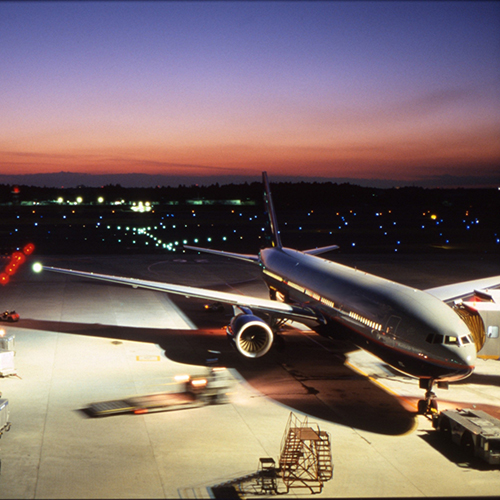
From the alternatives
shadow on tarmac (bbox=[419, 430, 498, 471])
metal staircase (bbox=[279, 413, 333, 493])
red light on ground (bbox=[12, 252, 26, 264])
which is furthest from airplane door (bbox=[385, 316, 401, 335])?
red light on ground (bbox=[12, 252, 26, 264])

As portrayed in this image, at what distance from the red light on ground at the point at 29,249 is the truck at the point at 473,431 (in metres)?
49.4

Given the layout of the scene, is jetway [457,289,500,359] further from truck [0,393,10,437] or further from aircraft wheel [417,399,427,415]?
truck [0,393,10,437]

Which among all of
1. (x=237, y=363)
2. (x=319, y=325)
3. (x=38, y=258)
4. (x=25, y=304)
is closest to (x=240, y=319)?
Answer: (x=237, y=363)

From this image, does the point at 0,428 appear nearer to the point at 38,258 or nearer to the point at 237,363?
the point at 237,363

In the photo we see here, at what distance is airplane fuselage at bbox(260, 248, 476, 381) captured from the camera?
624 inches

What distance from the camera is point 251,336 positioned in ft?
68.9

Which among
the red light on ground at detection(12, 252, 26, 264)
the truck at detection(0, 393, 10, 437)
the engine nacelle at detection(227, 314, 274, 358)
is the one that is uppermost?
the red light on ground at detection(12, 252, 26, 264)

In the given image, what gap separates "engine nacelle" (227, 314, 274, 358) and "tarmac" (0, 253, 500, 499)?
87cm

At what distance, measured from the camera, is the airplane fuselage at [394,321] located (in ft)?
52.0

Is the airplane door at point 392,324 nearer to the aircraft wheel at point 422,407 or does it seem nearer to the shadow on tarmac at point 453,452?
the aircraft wheel at point 422,407

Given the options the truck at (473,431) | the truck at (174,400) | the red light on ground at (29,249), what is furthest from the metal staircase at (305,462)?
the red light on ground at (29,249)

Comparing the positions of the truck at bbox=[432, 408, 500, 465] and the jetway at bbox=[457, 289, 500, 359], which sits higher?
the jetway at bbox=[457, 289, 500, 359]

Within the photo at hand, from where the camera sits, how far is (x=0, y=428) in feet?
46.6

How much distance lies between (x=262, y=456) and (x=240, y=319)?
307 inches
